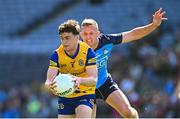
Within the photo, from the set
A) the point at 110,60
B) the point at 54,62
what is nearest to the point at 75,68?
the point at 54,62

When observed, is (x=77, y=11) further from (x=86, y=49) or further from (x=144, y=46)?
(x=86, y=49)

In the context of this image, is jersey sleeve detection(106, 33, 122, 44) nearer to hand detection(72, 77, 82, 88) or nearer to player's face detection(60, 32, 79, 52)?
player's face detection(60, 32, 79, 52)

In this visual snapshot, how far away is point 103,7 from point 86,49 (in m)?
14.4

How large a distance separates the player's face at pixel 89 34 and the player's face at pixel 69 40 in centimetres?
111

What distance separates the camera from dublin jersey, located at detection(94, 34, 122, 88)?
10.4 meters

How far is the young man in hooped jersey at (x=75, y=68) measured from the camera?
8953mm

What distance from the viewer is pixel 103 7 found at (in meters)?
23.6

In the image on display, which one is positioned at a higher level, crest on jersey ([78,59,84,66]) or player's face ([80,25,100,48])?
player's face ([80,25,100,48])

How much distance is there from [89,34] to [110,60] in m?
9.41

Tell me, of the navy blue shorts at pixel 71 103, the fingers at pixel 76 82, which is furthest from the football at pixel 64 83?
the navy blue shorts at pixel 71 103

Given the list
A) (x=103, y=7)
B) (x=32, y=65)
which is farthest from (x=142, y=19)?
(x=32, y=65)

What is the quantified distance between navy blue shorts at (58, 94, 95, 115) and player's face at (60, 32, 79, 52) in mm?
738

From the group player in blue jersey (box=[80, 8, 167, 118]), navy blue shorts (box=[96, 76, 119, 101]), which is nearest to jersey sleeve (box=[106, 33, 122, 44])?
player in blue jersey (box=[80, 8, 167, 118])

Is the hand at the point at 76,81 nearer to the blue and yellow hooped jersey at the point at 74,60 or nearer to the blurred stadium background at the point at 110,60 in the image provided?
the blue and yellow hooped jersey at the point at 74,60
